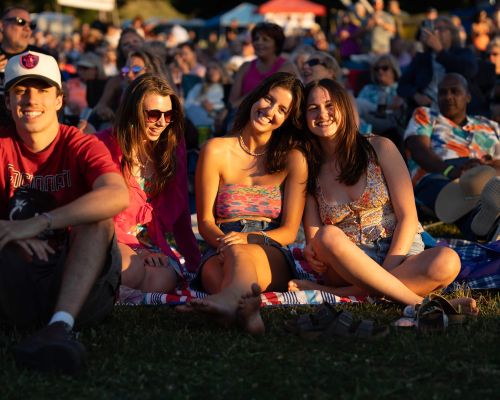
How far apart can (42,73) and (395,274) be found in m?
2.17

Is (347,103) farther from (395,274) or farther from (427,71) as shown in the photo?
(427,71)

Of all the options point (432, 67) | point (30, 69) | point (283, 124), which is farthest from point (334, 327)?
point (432, 67)

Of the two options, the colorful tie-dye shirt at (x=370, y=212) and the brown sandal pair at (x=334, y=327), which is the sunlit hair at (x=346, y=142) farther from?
the brown sandal pair at (x=334, y=327)

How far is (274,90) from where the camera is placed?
536 cm

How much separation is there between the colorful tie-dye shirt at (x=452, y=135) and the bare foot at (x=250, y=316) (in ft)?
13.6

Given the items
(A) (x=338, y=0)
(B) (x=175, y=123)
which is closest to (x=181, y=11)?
(A) (x=338, y=0)

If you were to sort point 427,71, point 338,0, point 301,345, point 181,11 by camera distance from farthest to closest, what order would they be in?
point 181,11 → point 338,0 → point 427,71 → point 301,345

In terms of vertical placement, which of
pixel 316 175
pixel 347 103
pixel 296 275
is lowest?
pixel 296 275

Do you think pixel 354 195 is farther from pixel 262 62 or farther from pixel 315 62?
pixel 262 62

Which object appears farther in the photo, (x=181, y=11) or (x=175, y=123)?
(x=181, y=11)

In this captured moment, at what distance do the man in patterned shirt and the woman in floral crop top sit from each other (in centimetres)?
270

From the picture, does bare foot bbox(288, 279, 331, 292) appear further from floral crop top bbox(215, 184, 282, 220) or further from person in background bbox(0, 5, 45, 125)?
person in background bbox(0, 5, 45, 125)

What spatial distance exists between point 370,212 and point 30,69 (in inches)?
83.4

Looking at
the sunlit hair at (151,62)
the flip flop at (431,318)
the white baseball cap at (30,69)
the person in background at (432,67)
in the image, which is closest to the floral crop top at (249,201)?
the flip flop at (431,318)
